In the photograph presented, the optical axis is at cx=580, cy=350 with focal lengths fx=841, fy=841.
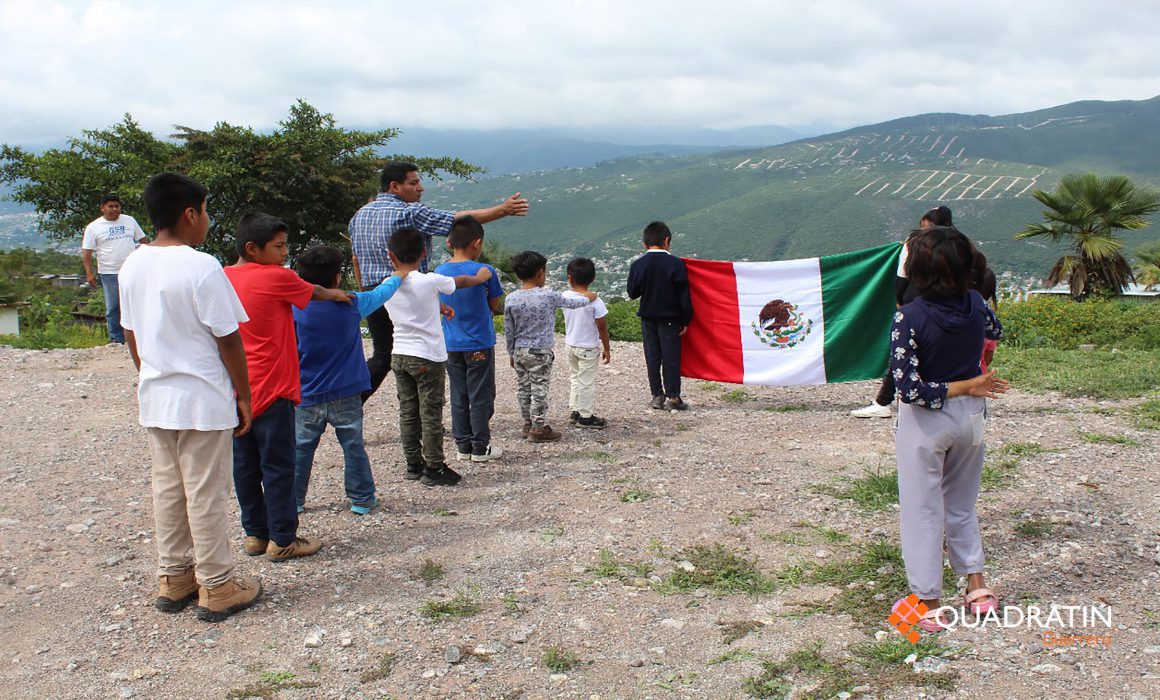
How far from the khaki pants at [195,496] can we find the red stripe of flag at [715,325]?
624 centimetres

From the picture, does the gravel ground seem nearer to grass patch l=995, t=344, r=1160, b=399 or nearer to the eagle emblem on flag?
grass patch l=995, t=344, r=1160, b=399

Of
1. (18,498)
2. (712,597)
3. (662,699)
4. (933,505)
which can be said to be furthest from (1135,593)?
(18,498)

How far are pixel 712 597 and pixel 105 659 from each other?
3.00 m

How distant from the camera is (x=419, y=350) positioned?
6.17 m

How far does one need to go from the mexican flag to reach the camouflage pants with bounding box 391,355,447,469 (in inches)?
159

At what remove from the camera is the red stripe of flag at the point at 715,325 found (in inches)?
377

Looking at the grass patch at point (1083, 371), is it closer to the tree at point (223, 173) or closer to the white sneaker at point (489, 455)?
the white sneaker at point (489, 455)

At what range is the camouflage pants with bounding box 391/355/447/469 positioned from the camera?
623 centimetres

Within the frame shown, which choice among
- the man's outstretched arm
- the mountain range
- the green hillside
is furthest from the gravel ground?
the green hillside

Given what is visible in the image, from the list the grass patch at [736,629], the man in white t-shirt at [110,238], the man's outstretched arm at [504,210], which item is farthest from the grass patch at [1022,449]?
the man in white t-shirt at [110,238]

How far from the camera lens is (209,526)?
421cm

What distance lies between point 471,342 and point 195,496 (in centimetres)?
295

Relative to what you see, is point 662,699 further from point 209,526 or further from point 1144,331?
point 1144,331

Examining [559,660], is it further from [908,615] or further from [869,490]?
[869,490]
